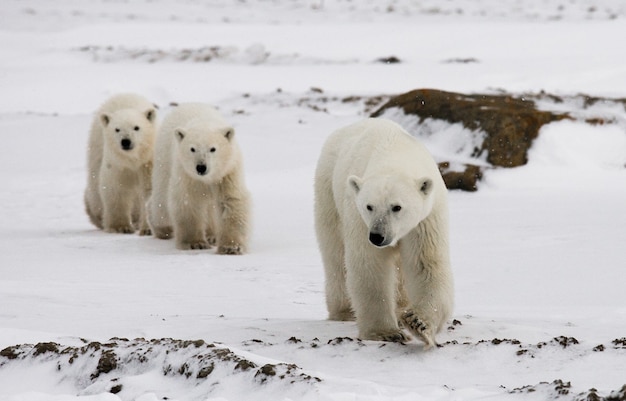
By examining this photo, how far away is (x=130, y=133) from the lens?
9273 millimetres

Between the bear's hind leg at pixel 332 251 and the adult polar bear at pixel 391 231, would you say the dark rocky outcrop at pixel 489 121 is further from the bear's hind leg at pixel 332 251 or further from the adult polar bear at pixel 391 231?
the adult polar bear at pixel 391 231

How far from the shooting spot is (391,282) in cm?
456

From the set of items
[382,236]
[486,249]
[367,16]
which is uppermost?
[367,16]

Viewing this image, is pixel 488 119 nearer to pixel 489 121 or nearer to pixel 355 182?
pixel 489 121

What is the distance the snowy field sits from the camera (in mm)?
3693

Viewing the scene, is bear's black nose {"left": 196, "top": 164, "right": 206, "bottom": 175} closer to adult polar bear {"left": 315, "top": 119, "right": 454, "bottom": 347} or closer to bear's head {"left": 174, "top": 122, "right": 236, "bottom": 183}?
bear's head {"left": 174, "top": 122, "right": 236, "bottom": 183}

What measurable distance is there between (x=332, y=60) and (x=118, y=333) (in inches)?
763

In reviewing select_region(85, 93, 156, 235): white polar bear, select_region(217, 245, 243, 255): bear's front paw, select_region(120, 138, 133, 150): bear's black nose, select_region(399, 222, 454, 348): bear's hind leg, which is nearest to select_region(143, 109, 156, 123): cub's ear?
select_region(85, 93, 156, 235): white polar bear

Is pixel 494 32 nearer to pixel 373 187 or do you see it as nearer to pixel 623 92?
pixel 623 92

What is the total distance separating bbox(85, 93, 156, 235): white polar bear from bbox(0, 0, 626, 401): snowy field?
31 cm

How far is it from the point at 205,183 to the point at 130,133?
1.43 meters

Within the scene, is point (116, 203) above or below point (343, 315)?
below

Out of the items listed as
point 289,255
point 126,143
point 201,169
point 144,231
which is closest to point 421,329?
point 289,255

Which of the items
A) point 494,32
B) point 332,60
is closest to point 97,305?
point 332,60
